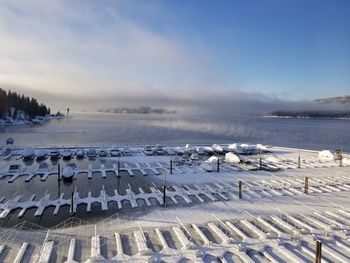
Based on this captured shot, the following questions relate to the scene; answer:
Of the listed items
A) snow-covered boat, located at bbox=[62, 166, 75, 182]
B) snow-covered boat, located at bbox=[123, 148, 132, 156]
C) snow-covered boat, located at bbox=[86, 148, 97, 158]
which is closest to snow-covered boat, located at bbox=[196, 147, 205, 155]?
snow-covered boat, located at bbox=[123, 148, 132, 156]

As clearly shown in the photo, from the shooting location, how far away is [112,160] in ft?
112

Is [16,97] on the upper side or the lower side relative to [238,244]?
upper

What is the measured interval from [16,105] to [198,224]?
128488mm

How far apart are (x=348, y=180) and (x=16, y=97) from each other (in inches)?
5023

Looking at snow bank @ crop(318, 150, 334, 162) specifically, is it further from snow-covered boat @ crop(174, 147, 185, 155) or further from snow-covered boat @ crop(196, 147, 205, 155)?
snow-covered boat @ crop(174, 147, 185, 155)

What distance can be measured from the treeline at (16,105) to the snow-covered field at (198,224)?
10061 centimetres

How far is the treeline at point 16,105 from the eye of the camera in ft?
372

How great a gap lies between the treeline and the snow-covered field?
3961 inches

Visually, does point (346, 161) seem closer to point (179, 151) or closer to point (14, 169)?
point (179, 151)

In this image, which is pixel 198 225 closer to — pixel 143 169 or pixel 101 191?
pixel 101 191

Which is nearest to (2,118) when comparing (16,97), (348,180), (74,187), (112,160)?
(16,97)

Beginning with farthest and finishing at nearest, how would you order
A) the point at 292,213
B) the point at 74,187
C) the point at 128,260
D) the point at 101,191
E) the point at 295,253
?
the point at 74,187 < the point at 101,191 < the point at 292,213 < the point at 295,253 < the point at 128,260

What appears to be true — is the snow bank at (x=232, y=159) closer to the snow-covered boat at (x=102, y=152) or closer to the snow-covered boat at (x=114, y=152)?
the snow-covered boat at (x=114, y=152)

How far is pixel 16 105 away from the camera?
124938 millimetres
